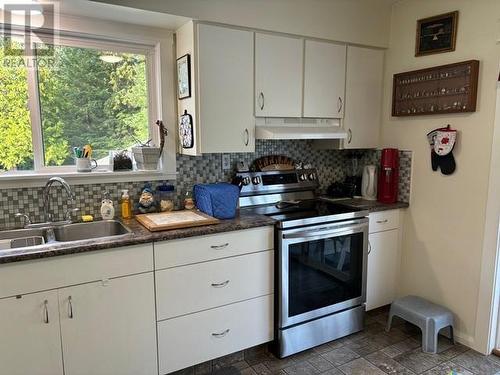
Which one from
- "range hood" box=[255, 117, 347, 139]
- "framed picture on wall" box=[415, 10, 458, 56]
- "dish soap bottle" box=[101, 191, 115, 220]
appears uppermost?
"framed picture on wall" box=[415, 10, 458, 56]

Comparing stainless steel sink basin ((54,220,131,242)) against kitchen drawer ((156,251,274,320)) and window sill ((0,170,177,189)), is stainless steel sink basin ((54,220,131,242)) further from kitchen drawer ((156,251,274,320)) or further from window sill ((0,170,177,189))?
kitchen drawer ((156,251,274,320))

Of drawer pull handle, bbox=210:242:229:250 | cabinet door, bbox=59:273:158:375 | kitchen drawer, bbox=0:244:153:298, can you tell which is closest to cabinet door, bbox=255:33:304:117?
drawer pull handle, bbox=210:242:229:250

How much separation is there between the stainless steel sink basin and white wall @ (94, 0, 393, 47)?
4.13 ft

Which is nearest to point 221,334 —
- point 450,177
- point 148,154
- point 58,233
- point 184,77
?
point 58,233

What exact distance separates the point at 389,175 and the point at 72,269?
2.27 m

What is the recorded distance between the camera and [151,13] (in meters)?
2.04

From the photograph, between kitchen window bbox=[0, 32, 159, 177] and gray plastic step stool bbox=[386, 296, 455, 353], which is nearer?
kitchen window bbox=[0, 32, 159, 177]

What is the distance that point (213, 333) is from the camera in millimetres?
2127

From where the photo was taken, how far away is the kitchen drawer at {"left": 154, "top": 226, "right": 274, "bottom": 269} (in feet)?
6.37

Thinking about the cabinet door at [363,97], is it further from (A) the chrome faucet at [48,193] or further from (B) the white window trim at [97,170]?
(A) the chrome faucet at [48,193]

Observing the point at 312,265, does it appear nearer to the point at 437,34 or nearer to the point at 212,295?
the point at 212,295

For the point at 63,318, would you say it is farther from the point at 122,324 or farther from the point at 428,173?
the point at 428,173

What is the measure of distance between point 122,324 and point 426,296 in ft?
7.12

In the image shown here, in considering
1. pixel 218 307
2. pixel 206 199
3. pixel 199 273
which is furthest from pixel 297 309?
Result: pixel 206 199
